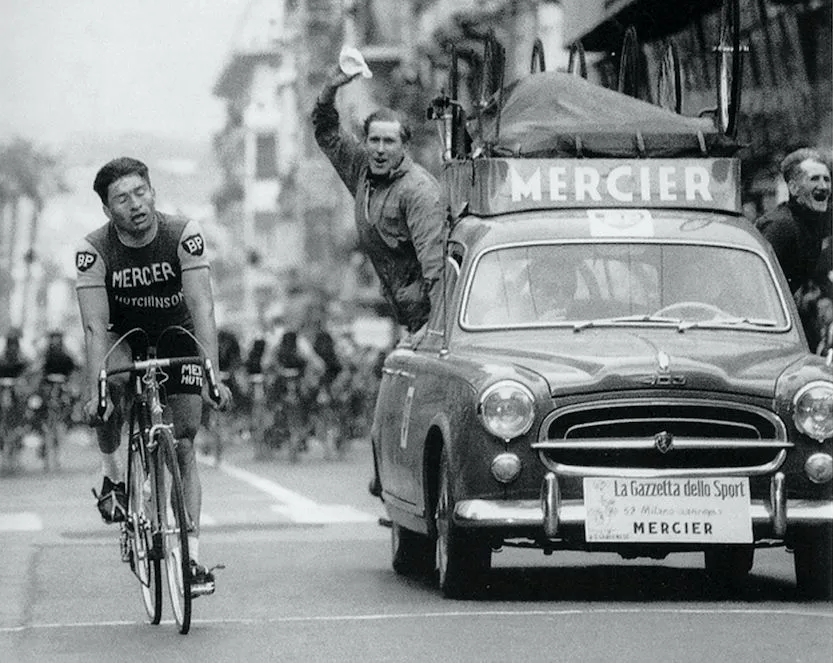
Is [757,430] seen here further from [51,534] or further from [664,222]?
[51,534]

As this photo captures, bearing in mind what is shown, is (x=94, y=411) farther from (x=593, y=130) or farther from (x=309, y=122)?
(x=309, y=122)

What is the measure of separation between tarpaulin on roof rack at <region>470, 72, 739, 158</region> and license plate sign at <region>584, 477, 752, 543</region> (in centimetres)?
247

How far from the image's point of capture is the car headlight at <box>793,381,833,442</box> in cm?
1113

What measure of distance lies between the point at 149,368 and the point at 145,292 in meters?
0.42

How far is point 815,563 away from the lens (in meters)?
11.4

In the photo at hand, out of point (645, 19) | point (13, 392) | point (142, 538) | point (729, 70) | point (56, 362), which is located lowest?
point (13, 392)

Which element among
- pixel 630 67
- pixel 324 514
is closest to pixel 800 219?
pixel 630 67

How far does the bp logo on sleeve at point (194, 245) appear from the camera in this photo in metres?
10.7

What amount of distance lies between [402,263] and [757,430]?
3.73m

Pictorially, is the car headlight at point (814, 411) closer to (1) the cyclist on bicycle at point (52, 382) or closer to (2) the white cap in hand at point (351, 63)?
(2) the white cap in hand at point (351, 63)

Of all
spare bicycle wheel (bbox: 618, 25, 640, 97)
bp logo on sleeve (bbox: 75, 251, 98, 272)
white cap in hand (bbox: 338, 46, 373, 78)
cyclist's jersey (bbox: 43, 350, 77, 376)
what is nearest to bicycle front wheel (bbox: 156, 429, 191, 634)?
bp logo on sleeve (bbox: 75, 251, 98, 272)

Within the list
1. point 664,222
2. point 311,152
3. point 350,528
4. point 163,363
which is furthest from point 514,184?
point 311,152

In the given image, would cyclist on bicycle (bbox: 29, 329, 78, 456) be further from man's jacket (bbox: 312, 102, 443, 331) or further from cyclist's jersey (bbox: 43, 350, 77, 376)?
man's jacket (bbox: 312, 102, 443, 331)

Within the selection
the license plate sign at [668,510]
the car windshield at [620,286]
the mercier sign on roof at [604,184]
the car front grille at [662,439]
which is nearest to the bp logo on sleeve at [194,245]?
the car front grille at [662,439]
